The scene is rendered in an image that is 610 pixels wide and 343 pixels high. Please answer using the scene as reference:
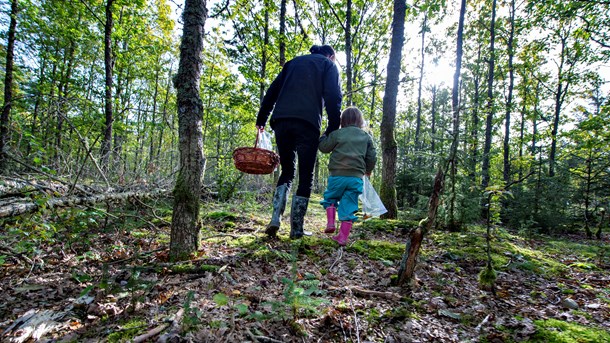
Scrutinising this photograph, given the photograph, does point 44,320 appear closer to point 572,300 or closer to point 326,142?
point 326,142

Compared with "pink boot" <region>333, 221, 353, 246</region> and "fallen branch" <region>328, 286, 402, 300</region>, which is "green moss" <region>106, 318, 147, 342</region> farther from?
"pink boot" <region>333, 221, 353, 246</region>

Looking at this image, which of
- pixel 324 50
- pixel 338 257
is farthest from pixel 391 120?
pixel 338 257

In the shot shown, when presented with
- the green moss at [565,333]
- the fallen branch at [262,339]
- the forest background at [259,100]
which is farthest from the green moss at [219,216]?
the green moss at [565,333]

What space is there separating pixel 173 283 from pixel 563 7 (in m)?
13.0

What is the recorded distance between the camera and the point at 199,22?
2676mm

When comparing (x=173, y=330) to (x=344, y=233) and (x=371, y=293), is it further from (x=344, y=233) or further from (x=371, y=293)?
(x=344, y=233)

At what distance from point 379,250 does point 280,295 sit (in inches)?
71.7

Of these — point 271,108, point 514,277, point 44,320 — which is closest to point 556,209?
point 514,277

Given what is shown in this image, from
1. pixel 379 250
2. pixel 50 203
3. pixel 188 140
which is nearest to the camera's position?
pixel 188 140

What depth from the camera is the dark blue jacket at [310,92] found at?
352cm

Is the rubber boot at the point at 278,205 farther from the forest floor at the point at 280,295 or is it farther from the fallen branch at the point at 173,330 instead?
the fallen branch at the point at 173,330

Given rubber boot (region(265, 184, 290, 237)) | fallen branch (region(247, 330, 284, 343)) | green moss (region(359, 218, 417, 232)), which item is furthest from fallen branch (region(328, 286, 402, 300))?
green moss (region(359, 218, 417, 232))

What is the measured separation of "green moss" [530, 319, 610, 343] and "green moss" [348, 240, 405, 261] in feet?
5.05

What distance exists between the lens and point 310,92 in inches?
142
